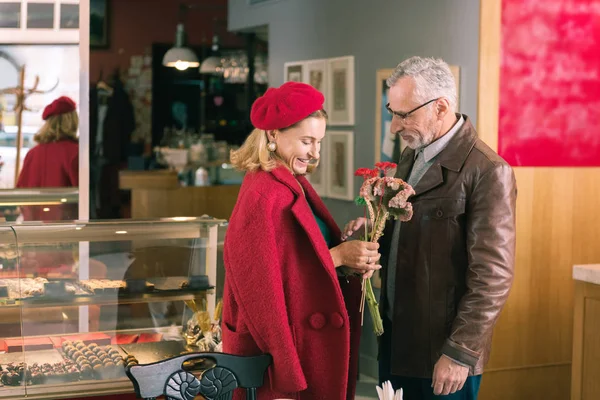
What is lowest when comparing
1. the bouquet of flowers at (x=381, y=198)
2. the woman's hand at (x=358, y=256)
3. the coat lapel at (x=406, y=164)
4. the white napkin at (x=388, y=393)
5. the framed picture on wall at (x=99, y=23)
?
the white napkin at (x=388, y=393)

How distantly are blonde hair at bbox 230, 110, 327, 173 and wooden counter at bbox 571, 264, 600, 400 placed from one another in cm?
181

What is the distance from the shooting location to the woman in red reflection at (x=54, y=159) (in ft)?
16.8

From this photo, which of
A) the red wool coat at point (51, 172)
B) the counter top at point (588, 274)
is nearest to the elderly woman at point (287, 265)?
the counter top at point (588, 274)

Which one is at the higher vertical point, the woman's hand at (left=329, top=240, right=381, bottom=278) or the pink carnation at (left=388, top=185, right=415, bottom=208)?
the pink carnation at (left=388, top=185, right=415, bottom=208)

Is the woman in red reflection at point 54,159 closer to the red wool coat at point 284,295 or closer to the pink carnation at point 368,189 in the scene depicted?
the red wool coat at point 284,295

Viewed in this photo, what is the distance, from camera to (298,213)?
2.64 meters

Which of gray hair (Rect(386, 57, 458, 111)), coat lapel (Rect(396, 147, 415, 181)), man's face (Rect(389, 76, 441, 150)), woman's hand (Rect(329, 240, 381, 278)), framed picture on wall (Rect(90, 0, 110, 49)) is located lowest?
woman's hand (Rect(329, 240, 381, 278))

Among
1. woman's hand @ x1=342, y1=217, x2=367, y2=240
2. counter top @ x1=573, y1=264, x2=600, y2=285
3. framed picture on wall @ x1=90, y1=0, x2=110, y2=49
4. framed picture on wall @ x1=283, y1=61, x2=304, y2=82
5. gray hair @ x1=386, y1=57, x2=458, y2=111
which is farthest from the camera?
framed picture on wall @ x1=283, y1=61, x2=304, y2=82

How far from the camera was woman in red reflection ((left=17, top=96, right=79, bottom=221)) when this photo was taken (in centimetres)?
512

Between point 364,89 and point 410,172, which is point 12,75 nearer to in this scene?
point 364,89

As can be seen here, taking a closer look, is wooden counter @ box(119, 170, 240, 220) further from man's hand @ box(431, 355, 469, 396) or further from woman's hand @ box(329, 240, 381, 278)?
man's hand @ box(431, 355, 469, 396)

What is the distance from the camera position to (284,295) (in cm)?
265

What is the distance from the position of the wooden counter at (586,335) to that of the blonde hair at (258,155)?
5.95ft

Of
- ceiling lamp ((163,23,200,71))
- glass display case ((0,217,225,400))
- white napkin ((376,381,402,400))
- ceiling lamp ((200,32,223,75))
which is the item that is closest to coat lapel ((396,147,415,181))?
glass display case ((0,217,225,400))
